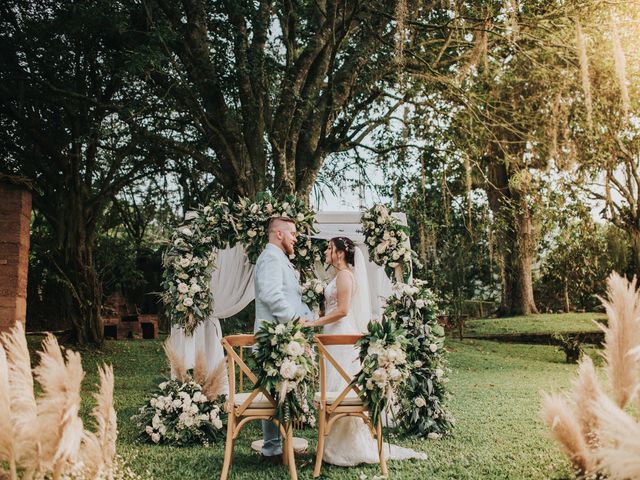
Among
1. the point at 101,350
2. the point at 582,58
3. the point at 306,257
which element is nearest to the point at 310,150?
the point at 306,257

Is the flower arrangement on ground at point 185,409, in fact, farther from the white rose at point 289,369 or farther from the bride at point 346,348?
the white rose at point 289,369

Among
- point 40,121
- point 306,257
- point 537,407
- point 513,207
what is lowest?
point 537,407

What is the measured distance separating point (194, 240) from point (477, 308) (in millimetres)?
18676

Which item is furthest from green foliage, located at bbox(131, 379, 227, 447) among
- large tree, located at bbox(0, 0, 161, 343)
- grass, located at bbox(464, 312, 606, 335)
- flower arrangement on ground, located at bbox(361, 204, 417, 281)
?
grass, located at bbox(464, 312, 606, 335)

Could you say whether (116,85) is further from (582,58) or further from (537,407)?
(537,407)

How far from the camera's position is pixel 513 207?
9.80 metres

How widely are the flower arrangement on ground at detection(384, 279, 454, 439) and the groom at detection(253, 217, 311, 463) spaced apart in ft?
4.90

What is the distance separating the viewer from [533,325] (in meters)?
16.9

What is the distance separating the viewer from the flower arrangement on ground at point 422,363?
6.04m

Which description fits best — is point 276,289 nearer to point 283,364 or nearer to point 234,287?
point 283,364

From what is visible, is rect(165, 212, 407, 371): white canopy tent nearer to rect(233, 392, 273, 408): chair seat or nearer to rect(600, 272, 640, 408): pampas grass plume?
rect(233, 392, 273, 408): chair seat

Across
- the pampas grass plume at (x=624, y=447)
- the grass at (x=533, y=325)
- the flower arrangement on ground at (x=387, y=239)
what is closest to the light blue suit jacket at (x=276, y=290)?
the flower arrangement on ground at (x=387, y=239)

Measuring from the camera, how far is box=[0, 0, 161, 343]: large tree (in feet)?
29.8

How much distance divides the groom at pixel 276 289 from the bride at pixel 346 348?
0.23 metres
